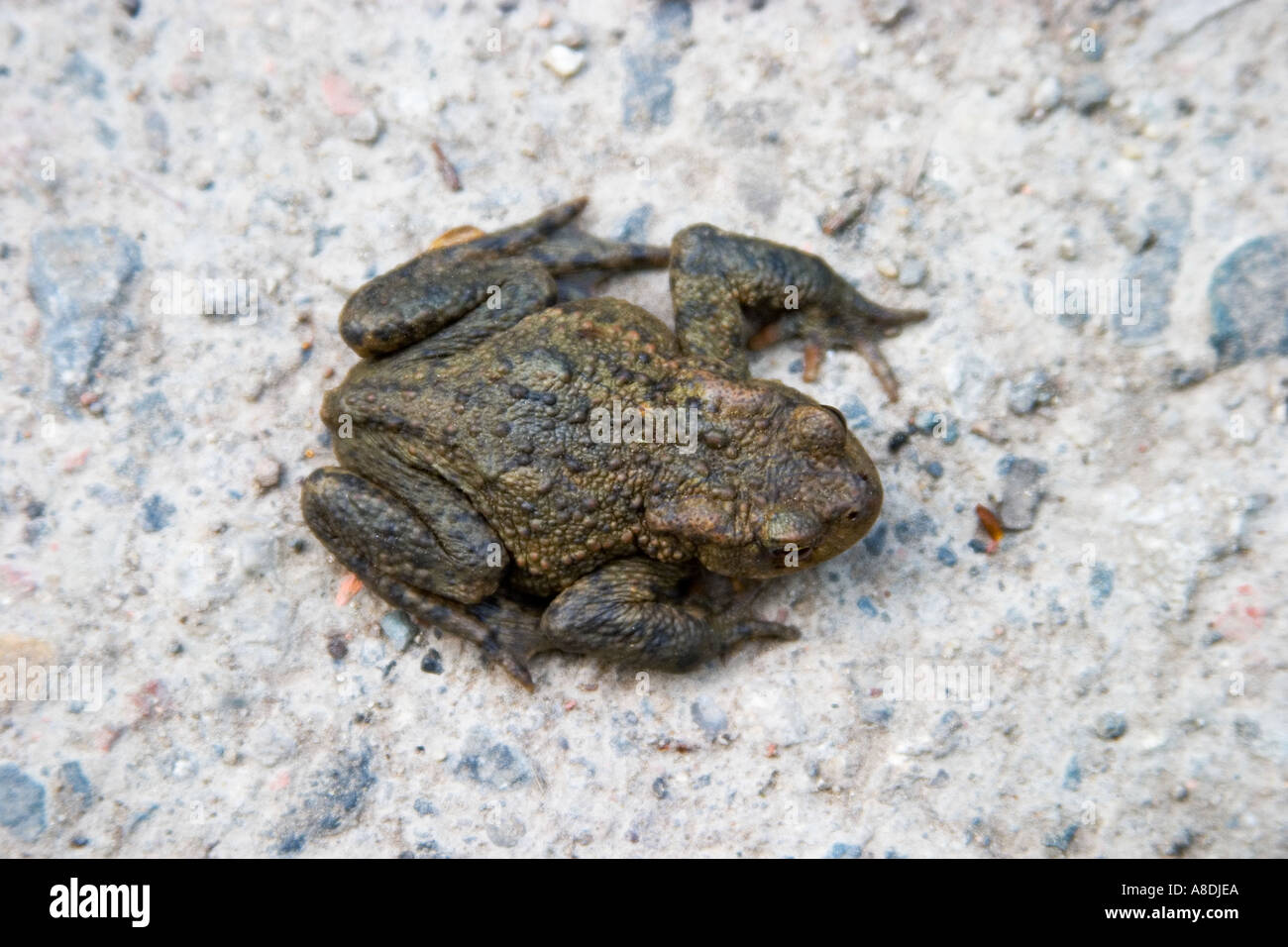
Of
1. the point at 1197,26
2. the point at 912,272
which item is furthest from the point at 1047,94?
the point at 912,272

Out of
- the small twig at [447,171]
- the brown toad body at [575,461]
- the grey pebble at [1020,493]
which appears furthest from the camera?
the small twig at [447,171]

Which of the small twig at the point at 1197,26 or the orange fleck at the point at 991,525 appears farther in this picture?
the small twig at the point at 1197,26

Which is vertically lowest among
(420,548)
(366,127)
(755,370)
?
(420,548)

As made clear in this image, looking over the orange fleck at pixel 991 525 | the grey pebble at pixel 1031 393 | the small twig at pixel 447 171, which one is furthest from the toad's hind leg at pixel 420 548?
the grey pebble at pixel 1031 393

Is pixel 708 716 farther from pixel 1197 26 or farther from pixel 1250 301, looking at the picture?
pixel 1197 26

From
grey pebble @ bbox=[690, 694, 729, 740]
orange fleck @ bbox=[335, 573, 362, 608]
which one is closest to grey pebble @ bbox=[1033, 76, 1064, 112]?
grey pebble @ bbox=[690, 694, 729, 740]

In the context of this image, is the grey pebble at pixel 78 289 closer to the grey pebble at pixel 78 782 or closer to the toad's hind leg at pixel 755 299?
the grey pebble at pixel 78 782

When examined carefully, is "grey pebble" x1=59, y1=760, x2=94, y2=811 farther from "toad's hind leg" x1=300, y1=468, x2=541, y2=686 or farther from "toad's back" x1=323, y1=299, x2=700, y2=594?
"toad's back" x1=323, y1=299, x2=700, y2=594

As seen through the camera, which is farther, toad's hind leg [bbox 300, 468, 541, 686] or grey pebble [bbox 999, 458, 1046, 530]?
grey pebble [bbox 999, 458, 1046, 530]
